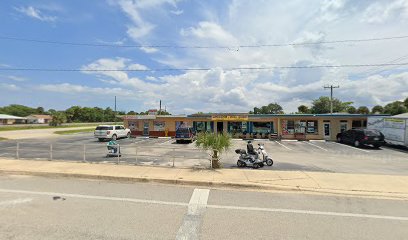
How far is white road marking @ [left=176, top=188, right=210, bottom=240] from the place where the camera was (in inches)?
195

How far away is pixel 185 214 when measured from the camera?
604 centimetres

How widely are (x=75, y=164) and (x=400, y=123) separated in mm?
25988

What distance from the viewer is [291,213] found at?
20.6ft

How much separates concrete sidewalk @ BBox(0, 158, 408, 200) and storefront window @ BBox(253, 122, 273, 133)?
69.7 ft

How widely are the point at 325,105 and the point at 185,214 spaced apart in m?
78.6

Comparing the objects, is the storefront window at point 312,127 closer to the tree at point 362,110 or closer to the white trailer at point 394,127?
the white trailer at point 394,127

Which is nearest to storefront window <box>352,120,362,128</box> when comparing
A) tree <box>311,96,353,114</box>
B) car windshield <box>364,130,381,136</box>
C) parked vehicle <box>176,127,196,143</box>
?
car windshield <box>364,130,381,136</box>

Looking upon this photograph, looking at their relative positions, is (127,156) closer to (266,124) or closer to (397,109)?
(266,124)

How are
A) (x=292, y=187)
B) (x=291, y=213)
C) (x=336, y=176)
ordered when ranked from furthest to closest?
(x=336, y=176)
(x=292, y=187)
(x=291, y=213)

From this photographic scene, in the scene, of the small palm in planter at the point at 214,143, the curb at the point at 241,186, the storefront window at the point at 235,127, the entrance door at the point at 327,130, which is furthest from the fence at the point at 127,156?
the entrance door at the point at 327,130

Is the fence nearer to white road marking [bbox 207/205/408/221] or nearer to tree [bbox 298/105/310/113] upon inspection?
white road marking [bbox 207/205/408/221]

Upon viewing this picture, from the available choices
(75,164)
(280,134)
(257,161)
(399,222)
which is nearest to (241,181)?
(257,161)

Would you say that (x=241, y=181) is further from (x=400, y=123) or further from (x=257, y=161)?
(x=400, y=123)

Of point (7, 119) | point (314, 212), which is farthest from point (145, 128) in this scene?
point (7, 119)
